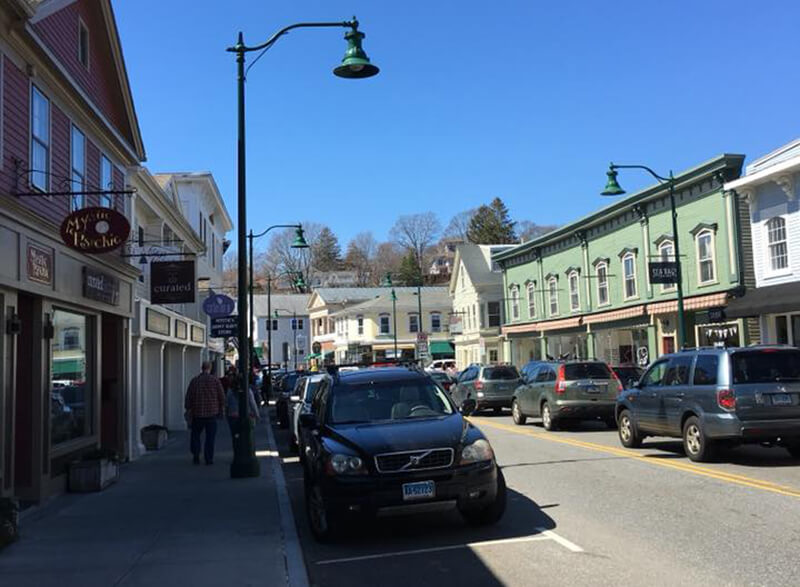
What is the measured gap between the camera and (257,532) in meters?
8.27

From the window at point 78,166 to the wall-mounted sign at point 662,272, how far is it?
62.0 ft

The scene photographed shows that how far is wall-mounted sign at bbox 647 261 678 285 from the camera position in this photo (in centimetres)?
2581

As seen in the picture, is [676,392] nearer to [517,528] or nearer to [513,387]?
[517,528]

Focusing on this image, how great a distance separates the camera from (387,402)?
8.70m

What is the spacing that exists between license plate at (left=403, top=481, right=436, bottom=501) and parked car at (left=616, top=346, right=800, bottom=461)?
6280 mm

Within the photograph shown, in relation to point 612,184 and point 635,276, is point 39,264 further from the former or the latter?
point 635,276

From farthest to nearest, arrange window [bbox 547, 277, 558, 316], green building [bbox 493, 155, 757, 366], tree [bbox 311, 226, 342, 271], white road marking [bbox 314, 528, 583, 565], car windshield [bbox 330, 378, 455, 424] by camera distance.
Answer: tree [bbox 311, 226, 342, 271], window [bbox 547, 277, 558, 316], green building [bbox 493, 155, 757, 366], car windshield [bbox 330, 378, 455, 424], white road marking [bbox 314, 528, 583, 565]

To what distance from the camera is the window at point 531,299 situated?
44966 millimetres

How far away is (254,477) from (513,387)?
14.8 meters

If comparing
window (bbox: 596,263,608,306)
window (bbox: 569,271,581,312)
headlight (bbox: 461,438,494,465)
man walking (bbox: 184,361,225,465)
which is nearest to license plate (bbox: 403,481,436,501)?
headlight (bbox: 461,438,494,465)

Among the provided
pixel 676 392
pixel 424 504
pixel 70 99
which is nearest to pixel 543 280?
pixel 676 392

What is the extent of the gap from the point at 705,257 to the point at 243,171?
2043 centimetres

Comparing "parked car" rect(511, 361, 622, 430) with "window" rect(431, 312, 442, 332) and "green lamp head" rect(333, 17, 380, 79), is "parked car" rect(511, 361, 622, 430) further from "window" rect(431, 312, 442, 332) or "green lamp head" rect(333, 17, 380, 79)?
"window" rect(431, 312, 442, 332)

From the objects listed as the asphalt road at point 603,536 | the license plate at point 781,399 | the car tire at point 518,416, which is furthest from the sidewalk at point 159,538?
the car tire at point 518,416
